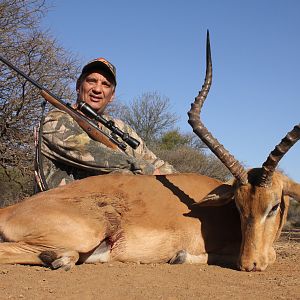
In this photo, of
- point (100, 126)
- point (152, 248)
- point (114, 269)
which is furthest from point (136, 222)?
point (100, 126)

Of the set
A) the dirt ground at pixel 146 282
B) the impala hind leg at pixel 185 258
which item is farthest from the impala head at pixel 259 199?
the impala hind leg at pixel 185 258

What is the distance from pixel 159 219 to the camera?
549cm

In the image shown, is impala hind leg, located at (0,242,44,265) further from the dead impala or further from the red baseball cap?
the red baseball cap

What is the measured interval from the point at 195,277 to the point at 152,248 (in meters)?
0.85

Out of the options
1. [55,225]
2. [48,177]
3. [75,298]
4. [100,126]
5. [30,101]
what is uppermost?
[30,101]

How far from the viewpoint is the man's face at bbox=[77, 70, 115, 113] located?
25.8 feet

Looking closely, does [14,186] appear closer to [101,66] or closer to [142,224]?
[101,66]

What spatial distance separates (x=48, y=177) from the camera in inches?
274

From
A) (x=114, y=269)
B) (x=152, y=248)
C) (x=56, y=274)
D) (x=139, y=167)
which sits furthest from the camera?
(x=139, y=167)

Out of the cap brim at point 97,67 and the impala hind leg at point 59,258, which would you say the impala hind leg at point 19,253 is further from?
the cap brim at point 97,67

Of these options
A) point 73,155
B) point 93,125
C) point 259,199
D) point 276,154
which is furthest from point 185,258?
point 93,125

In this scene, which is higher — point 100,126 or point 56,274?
point 100,126

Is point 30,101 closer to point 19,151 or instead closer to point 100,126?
point 19,151

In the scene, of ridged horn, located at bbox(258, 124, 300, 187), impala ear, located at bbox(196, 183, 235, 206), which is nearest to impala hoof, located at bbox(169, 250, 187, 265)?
impala ear, located at bbox(196, 183, 235, 206)
